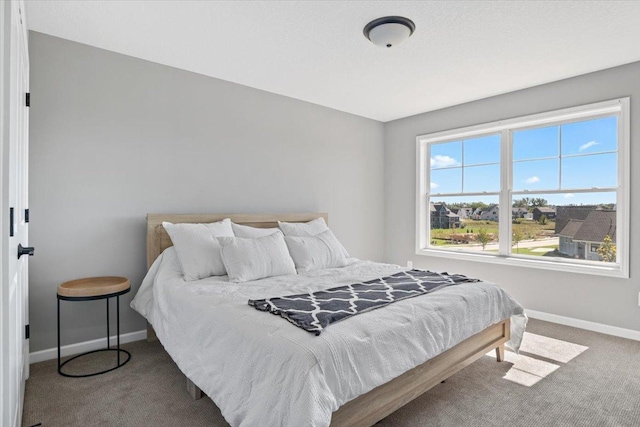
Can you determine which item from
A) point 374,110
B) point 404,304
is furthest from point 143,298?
point 374,110

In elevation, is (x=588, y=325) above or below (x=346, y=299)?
below

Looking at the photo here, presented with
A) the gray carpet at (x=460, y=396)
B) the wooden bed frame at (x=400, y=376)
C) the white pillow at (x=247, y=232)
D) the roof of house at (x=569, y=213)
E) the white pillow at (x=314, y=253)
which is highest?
the roof of house at (x=569, y=213)

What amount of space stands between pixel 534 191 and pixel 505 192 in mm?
305

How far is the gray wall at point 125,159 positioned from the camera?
108 inches

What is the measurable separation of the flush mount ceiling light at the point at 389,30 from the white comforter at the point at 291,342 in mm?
1825

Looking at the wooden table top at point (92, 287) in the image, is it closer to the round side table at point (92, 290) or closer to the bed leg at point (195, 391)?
the round side table at point (92, 290)

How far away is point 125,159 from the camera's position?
3.09m

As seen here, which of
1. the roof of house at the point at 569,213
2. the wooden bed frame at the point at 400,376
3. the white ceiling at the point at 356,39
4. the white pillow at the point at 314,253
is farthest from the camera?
the roof of house at the point at 569,213

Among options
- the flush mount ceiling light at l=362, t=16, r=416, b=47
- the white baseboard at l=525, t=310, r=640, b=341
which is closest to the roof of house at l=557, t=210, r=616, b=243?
the white baseboard at l=525, t=310, r=640, b=341

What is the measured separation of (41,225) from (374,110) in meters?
3.84

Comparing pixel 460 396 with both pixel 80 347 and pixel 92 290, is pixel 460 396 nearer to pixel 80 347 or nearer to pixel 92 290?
pixel 92 290

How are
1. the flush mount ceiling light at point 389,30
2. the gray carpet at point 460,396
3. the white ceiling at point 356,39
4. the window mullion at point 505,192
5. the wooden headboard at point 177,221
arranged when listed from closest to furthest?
the gray carpet at point 460,396 < the white ceiling at point 356,39 < the flush mount ceiling light at point 389,30 < the wooden headboard at point 177,221 < the window mullion at point 505,192

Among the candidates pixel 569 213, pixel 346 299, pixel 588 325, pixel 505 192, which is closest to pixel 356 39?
pixel 346 299

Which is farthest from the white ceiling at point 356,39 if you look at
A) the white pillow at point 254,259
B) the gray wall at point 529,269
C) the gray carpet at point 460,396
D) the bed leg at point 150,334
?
the gray carpet at point 460,396
